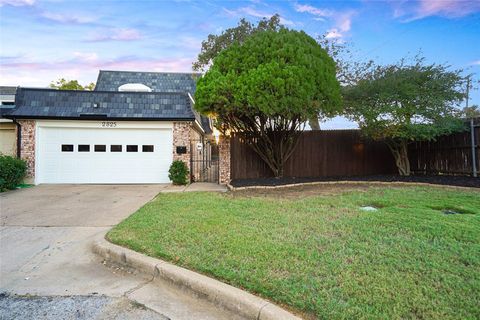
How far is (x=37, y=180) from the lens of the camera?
12.1 m

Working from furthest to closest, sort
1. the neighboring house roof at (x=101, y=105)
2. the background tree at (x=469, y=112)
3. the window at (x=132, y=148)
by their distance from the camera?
the window at (x=132, y=148)
the neighboring house roof at (x=101, y=105)
the background tree at (x=469, y=112)

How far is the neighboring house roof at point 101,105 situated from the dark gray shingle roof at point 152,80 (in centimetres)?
850

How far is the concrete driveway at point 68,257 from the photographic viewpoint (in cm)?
306

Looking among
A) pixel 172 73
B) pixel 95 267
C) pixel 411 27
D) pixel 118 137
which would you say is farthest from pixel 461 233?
pixel 172 73

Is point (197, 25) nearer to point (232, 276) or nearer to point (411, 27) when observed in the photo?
point (411, 27)

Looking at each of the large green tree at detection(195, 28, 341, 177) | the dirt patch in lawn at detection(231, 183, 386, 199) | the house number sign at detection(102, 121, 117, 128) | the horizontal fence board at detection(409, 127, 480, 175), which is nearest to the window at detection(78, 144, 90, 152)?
the house number sign at detection(102, 121, 117, 128)

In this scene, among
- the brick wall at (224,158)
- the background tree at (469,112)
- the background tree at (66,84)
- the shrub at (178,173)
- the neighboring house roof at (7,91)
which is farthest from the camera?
the background tree at (66,84)

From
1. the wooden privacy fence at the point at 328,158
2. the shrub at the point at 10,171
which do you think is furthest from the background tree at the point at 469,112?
the shrub at the point at 10,171

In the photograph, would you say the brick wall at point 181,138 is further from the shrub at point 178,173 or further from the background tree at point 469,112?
the background tree at point 469,112

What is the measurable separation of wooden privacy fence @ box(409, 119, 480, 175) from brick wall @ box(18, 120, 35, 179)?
16.2 meters

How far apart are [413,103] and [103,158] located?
40.6ft

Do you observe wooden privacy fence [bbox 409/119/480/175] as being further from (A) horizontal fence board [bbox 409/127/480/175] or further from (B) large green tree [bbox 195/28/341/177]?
(B) large green tree [bbox 195/28/341/177]

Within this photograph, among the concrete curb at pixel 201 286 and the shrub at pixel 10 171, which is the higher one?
the shrub at pixel 10 171

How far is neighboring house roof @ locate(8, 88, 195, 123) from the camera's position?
1216cm
